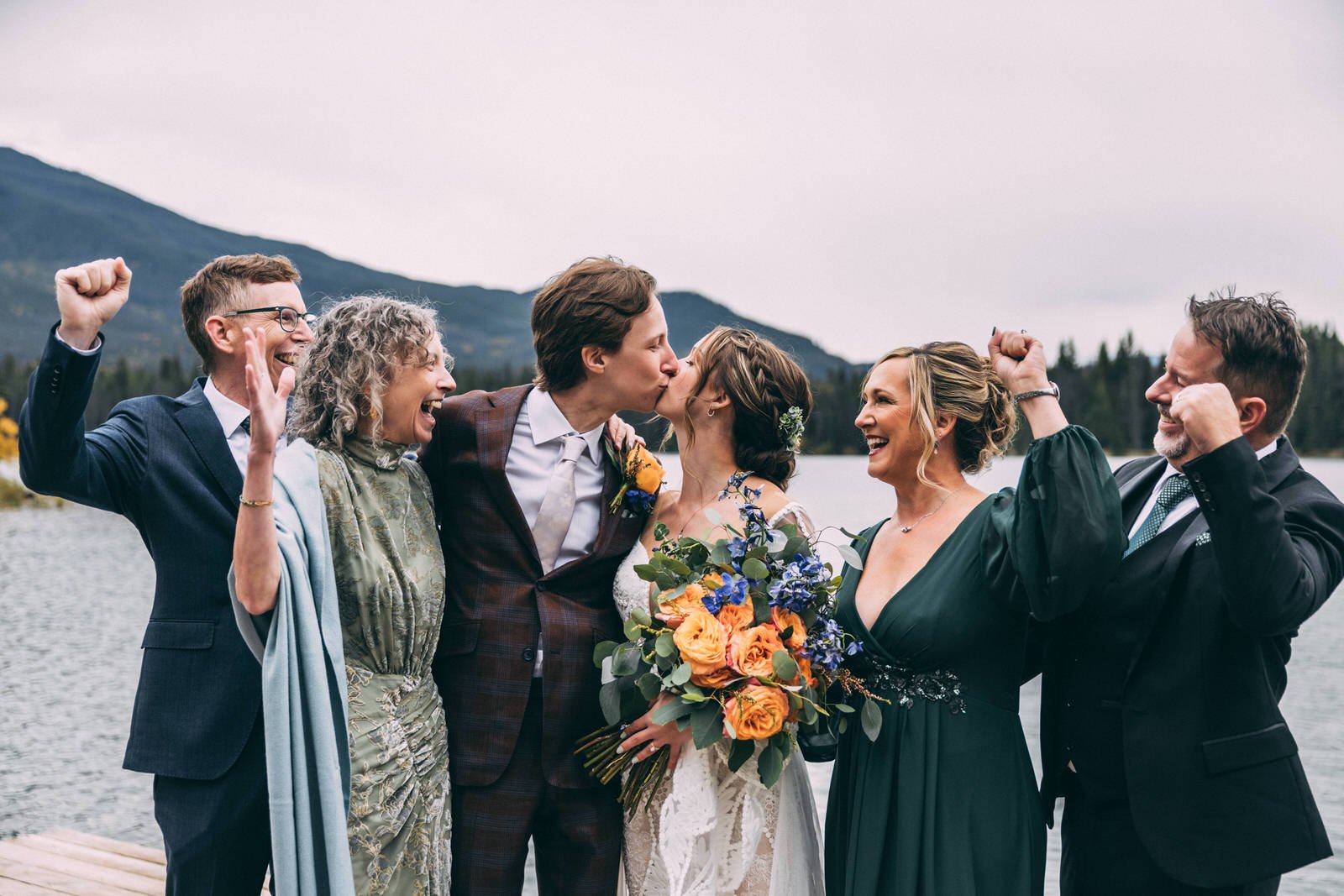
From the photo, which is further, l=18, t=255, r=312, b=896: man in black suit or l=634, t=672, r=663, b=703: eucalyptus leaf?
l=634, t=672, r=663, b=703: eucalyptus leaf

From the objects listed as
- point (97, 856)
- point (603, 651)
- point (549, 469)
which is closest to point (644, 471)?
point (549, 469)

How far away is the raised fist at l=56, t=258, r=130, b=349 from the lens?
9.57 ft

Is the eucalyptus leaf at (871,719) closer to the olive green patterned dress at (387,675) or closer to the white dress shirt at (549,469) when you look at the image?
the white dress shirt at (549,469)

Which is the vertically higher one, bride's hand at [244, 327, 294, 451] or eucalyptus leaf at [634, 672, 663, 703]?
bride's hand at [244, 327, 294, 451]

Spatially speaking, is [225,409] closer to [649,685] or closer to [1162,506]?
[649,685]

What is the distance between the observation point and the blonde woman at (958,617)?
294 cm

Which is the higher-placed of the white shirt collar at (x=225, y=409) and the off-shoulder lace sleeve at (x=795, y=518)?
the white shirt collar at (x=225, y=409)

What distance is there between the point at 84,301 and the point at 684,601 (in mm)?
1881

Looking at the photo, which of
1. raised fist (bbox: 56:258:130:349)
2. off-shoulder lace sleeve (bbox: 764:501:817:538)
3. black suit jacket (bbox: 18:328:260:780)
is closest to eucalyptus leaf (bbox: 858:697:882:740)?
off-shoulder lace sleeve (bbox: 764:501:817:538)

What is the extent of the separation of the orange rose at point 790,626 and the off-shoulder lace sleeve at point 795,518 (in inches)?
12.7

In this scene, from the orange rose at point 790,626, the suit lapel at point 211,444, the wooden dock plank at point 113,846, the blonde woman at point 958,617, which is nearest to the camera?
the blonde woman at point 958,617

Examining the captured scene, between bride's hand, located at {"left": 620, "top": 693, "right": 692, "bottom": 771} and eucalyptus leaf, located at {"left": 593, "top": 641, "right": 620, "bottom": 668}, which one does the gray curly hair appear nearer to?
eucalyptus leaf, located at {"left": 593, "top": 641, "right": 620, "bottom": 668}

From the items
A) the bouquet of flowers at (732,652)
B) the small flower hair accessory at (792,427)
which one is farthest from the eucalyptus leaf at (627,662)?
the small flower hair accessory at (792,427)

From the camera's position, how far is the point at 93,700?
56.7ft
